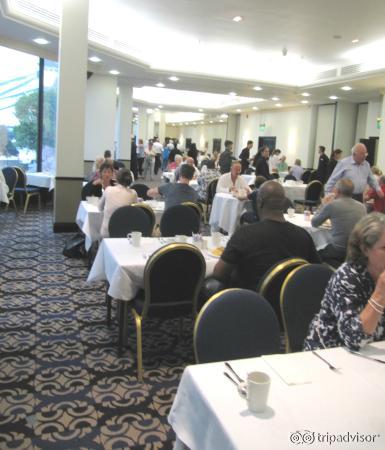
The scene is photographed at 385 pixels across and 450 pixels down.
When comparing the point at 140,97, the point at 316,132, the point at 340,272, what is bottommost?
the point at 340,272

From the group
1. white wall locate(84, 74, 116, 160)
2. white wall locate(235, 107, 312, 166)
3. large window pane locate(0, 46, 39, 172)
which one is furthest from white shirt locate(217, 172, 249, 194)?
white wall locate(235, 107, 312, 166)

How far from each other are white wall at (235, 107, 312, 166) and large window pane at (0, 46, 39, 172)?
409 inches

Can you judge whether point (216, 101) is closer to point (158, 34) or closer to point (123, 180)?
point (158, 34)

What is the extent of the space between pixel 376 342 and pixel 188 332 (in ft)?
6.90

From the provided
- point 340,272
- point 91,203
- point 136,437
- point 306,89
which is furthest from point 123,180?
point 306,89

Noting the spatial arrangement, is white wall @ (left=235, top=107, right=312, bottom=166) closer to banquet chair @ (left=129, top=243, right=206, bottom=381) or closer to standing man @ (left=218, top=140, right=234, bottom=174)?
standing man @ (left=218, top=140, right=234, bottom=174)

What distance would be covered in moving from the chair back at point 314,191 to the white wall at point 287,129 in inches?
306

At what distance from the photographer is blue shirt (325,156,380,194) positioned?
6723 millimetres

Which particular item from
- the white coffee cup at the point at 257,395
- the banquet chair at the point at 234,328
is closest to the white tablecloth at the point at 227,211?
the banquet chair at the point at 234,328

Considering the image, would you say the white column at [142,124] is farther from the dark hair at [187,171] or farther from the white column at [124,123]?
the dark hair at [187,171]

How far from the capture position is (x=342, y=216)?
4.64m

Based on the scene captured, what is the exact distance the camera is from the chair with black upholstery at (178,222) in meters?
4.80

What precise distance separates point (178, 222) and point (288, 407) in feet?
11.2

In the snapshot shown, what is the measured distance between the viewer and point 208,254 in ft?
12.3
